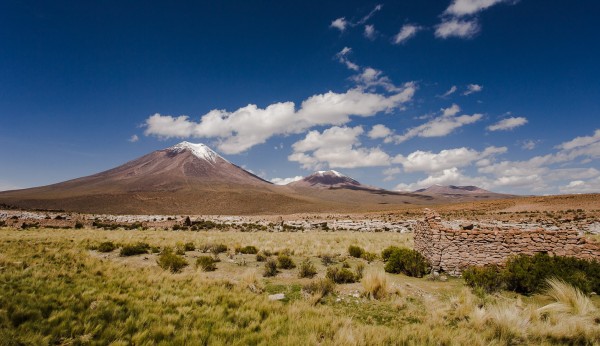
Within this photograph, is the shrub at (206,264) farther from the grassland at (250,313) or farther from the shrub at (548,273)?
the shrub at (548,273)

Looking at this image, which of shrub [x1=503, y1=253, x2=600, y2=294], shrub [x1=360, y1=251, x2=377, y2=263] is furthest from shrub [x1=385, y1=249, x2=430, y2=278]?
shrub [x1=503, y1=253, x2=600, y2=294]

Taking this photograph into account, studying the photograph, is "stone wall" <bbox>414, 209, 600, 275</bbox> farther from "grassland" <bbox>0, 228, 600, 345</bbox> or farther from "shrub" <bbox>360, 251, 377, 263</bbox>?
"shrub" <bbox>360, 251, 377, 263</bbox>

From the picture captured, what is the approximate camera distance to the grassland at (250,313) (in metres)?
5.93

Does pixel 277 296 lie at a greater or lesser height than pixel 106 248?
lesser

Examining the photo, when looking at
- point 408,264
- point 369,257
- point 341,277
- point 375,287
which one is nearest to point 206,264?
point 341,277

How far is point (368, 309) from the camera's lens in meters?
8.34

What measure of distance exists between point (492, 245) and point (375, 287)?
5.87 meters

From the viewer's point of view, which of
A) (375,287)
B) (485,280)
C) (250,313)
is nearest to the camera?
(250,313)

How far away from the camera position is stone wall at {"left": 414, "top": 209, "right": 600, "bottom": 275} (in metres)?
11.3

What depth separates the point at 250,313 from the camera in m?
7.47

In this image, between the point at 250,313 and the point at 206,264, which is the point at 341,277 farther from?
the point at 206,264

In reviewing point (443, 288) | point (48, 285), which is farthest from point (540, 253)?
point (48, 285)

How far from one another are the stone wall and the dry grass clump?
14.6ft

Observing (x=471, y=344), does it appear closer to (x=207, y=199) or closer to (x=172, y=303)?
(x=172, y=303)
